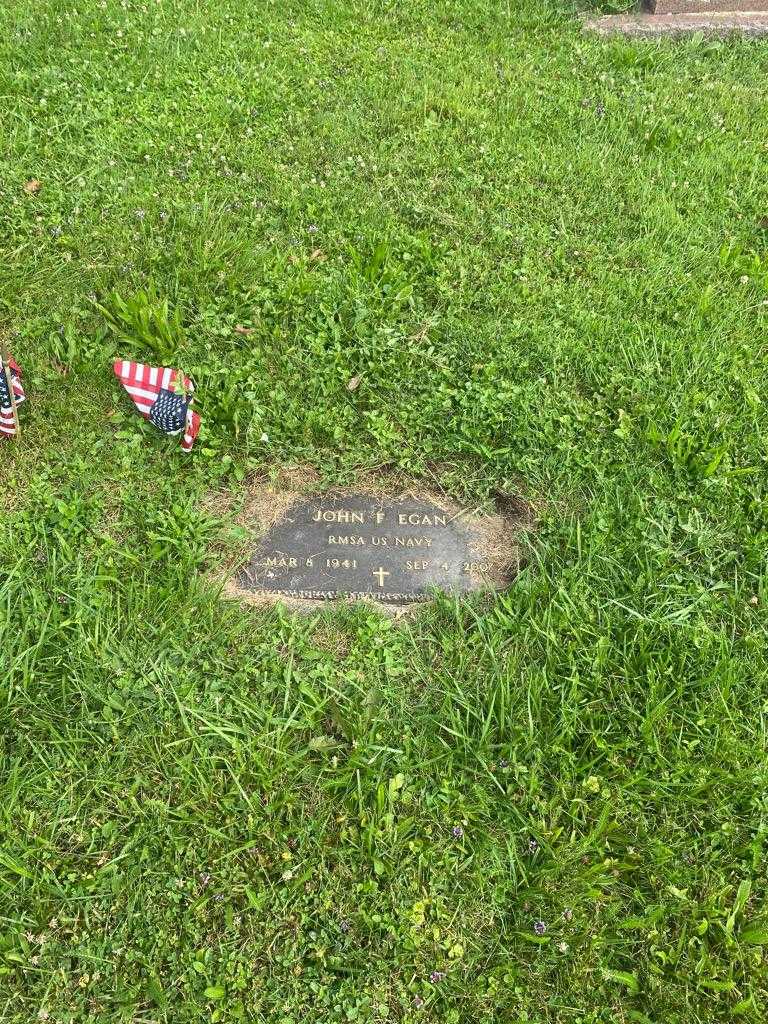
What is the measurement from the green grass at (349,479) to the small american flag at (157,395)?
0.11 metres

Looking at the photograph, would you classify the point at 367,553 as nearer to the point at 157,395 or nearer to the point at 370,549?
the point at 370,549

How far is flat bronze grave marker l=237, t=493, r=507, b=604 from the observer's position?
315 centimetres

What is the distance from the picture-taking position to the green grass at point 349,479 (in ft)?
7.84

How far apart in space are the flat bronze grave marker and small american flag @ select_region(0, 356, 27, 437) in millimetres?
1233

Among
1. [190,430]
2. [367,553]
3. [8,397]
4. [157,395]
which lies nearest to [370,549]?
[367,553]

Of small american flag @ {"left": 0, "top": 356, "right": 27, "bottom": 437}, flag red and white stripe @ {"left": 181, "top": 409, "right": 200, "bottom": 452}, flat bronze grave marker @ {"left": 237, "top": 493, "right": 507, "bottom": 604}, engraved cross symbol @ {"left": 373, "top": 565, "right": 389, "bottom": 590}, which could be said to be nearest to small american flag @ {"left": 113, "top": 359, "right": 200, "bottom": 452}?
flag red and white stripe @ {"left": 181, "top": 409, "right": 200, "bottom": 452}

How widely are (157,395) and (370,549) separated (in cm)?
116

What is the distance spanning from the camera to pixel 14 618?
9.56ft

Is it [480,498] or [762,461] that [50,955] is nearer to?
[480,498]

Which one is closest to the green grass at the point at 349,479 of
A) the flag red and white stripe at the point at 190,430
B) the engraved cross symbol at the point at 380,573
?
the flag red and white stripe at the point at 190,430

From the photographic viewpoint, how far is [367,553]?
10.6 feet

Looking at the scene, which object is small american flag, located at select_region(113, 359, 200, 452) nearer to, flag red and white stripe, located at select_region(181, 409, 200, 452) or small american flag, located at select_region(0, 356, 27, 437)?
flag red and white stripe, located at select_region(181, 409, 200, 452)

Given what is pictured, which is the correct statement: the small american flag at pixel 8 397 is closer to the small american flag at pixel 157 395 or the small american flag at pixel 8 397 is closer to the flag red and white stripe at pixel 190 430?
the small american flag at pixel 157 395

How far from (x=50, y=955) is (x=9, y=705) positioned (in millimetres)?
832
